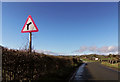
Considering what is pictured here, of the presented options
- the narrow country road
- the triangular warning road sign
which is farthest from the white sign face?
the narrow country road

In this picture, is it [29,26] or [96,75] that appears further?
[96,75]

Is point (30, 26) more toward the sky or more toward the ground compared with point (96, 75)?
more toward the sky

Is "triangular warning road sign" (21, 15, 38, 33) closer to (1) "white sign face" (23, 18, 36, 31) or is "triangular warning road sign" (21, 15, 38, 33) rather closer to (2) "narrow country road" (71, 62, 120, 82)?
(1) "white sign face" (23, 18, 36, 31)

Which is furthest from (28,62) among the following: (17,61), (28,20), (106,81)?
(106,81)

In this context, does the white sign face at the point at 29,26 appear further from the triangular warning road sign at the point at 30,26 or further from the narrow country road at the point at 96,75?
the narrow country road at the point at 96,75

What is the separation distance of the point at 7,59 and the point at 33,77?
9.18 feet

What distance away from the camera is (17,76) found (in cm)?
517

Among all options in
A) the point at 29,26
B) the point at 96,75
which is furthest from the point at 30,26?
the point at 96,75

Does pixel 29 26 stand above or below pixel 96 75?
above

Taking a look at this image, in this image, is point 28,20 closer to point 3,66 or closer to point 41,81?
point 3,66

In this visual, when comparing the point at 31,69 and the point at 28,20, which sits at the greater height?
the point at 28,20

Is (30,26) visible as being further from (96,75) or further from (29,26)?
(96,75)

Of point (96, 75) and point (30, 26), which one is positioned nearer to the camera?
point (30, 26)

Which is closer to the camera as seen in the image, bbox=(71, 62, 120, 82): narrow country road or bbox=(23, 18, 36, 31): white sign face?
bbox=(23, 18, 36, 31): white sign face
